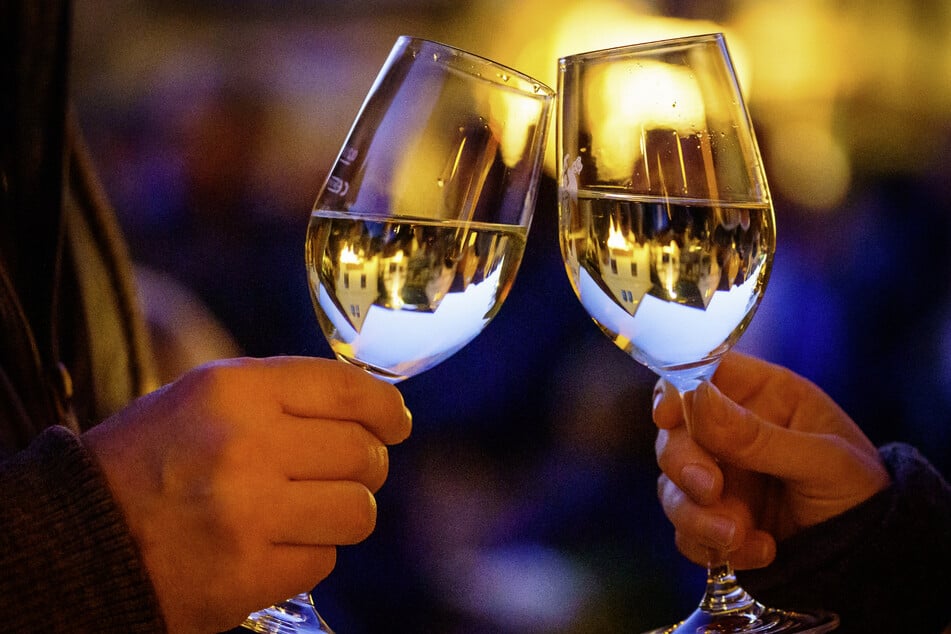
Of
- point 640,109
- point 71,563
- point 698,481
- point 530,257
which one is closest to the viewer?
point 71,563

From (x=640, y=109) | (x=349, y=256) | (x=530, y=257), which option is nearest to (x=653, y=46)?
(x=640, y=109)

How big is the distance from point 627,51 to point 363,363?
0.28 metres

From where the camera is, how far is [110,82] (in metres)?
3.86

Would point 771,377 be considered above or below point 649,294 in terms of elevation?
below

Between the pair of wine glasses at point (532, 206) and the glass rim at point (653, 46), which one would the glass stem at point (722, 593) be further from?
the glass rim at point (653, 46)

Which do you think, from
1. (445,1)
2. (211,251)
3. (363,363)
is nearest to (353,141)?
(363,363)

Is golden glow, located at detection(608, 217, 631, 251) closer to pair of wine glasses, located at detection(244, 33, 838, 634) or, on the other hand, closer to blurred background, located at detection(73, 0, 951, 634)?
pair of wine glasses, located at detection(244, 33, 838, 634)

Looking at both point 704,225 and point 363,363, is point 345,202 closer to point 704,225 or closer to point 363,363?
point 363,363

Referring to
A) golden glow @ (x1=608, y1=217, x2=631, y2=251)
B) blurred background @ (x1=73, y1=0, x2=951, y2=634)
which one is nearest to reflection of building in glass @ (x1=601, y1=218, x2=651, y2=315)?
golden glow @ (x1=608, y1=217, x2=631, y2=251)

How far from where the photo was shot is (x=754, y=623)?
651 mm

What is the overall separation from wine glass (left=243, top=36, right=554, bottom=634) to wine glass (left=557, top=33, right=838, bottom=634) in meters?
0.05

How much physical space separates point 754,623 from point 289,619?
32 cm

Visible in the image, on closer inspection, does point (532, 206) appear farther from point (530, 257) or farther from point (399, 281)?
point (530, 257)

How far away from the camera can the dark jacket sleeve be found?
2.64 feet
